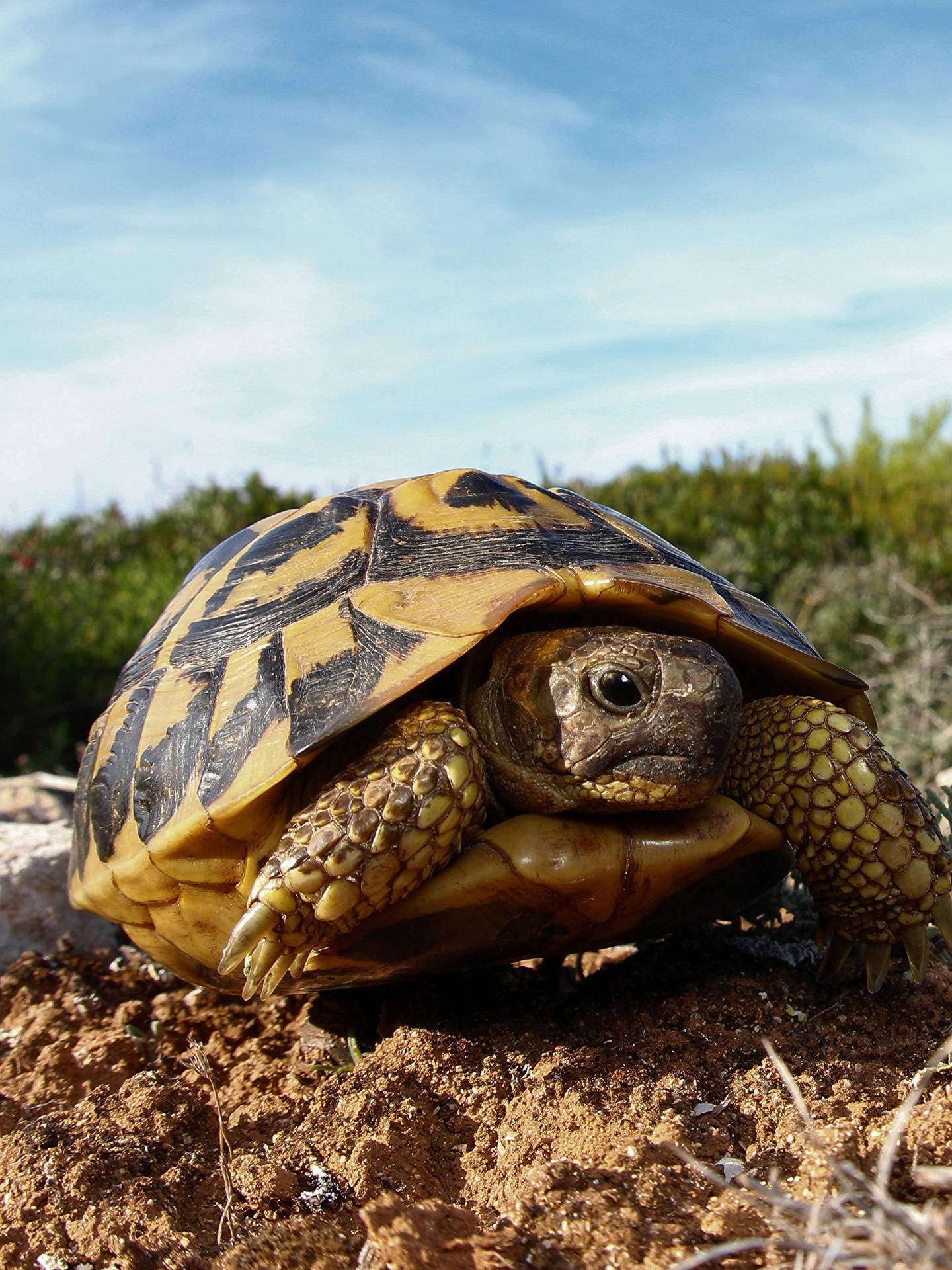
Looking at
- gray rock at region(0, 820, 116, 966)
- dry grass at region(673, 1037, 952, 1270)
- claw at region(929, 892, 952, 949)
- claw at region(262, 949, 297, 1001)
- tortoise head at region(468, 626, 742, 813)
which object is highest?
tortoise head at region(468, 626, 742, 813)

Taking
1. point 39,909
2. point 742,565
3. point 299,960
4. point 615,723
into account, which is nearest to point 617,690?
point 615,723

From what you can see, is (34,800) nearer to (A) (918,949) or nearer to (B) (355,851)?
(B) (355,851)

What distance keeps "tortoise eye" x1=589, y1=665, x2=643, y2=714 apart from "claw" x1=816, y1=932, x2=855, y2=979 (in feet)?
2.35

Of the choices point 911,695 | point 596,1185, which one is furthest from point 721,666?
point 911,695

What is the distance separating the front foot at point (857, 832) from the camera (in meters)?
2.05

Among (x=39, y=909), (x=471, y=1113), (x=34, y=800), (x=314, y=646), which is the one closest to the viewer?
(x=471, y=1113)

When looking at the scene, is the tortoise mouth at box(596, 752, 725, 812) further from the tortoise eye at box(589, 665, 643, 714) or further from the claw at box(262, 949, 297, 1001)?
the claw at box(262, 949, 297, 1001)

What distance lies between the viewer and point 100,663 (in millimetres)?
6320

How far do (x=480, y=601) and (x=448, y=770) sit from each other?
343 millimetres

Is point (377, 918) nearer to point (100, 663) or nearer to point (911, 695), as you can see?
point (911, 695)

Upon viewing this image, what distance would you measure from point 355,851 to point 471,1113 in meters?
0.52

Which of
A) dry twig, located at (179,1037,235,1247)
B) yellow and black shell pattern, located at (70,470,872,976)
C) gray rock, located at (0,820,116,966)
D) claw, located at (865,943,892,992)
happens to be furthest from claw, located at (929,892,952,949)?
gray rock, located at (0,820,116,966)

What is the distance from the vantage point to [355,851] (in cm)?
178

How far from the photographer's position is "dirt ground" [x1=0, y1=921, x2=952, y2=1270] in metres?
1.46
